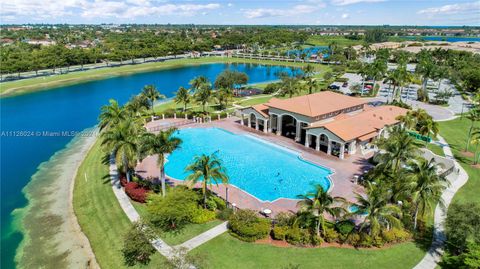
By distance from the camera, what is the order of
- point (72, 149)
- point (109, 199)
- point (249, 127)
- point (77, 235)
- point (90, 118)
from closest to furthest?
point (77, 235), point (109, 199), point (72, 149), point (249, 127), point (90, 118)

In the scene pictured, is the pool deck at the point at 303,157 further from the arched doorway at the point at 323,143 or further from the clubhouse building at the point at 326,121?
the clubhouse building at the point at 326,121

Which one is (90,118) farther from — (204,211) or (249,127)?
(204,211)

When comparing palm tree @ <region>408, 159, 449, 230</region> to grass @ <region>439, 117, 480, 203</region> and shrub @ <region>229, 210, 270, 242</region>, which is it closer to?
grass @ <region>439, 117, 480, 203</region>

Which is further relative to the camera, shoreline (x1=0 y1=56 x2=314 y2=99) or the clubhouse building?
shoreline (x1=0 y1=56 x2=314 y2=99)

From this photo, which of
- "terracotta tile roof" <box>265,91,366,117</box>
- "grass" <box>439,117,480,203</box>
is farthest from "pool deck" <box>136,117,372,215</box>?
"grass" <box>439,117,480,203</box>

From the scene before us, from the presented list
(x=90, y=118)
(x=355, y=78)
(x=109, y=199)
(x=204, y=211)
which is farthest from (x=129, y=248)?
(x=355, y=78)

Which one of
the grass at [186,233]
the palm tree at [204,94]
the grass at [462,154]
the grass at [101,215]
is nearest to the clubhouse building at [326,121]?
the grass at [462,154]
